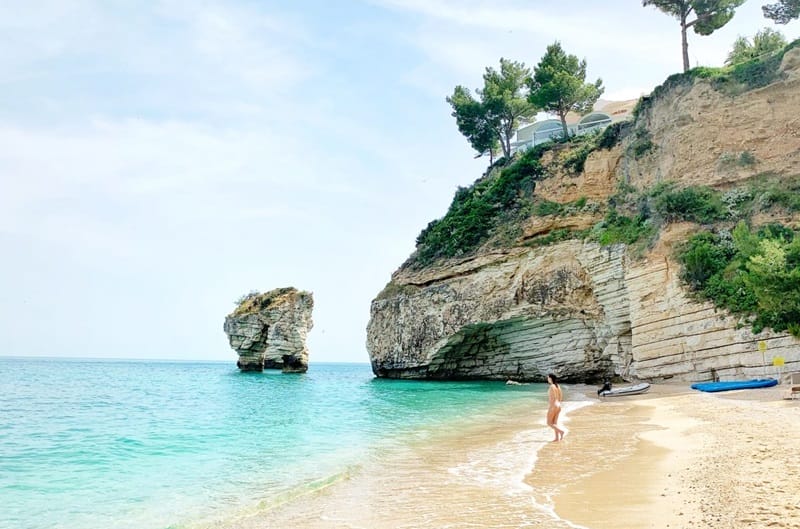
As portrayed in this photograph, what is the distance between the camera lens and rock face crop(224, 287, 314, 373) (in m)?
55.5

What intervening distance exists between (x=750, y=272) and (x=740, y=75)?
1441 cm

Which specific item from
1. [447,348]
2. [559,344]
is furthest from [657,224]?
[447,348]

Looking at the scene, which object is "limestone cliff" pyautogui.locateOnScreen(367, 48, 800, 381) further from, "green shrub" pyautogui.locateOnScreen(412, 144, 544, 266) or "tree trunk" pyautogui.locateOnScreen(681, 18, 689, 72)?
"tree trunk" pyautogui.locateOnScreen(681, 18, 689, 72)

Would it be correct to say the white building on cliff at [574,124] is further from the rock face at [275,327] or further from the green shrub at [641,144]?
the rock face at [275,327]

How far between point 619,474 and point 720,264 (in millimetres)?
17453

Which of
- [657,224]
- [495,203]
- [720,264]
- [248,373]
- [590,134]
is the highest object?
[590,134]

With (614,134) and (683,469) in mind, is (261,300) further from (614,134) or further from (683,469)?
(683,469)

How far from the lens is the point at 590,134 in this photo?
37031 millimetres

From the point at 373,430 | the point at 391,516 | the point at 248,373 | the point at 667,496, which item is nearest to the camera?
the point at 667,496

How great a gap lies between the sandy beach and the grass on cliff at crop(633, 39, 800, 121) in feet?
60.4

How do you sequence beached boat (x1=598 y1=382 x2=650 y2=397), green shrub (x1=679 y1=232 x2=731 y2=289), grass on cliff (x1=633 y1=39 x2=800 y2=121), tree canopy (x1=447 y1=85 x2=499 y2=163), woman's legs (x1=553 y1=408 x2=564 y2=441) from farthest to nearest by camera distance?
tree canopy (x1=447 y1=85 x2=499 y2=163)
grass on cliff (x1=633 y1=39 x2=800 y2=121)
green shrub (x1=679 y1=232 x2=731 y2=289)
beached boat (x1=598 y1=382 x2=650 y2=397)
woman's legs (x1=553 y1=408 x2=564 y2=441)

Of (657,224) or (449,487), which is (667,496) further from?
(657,224)

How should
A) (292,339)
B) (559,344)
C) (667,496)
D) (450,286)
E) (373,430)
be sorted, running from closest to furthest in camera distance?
(667,496)
(373,430)
(559,344)
(450,286)
(292,339)

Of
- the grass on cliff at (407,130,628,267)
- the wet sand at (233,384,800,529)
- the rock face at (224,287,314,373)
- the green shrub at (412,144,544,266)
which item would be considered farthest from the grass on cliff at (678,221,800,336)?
the rock face at (224,287,314,373)
